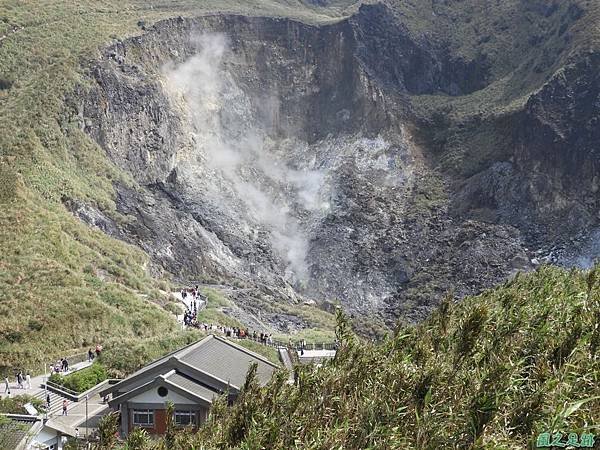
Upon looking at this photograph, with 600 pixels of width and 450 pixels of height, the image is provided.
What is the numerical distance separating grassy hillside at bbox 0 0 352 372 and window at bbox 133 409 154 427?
38.7 ft

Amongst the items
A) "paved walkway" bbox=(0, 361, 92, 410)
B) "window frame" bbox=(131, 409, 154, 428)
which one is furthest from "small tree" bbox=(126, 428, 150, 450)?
"paved walkway" bbox=(0, 361, 92, 410)

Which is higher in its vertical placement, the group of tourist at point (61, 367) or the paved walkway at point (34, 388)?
the group of tourist at point (61, 367)

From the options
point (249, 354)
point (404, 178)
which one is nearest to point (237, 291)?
point (404, 178)

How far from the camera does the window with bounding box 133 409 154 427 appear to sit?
2081 centimetres

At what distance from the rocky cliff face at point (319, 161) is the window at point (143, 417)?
34108 mm

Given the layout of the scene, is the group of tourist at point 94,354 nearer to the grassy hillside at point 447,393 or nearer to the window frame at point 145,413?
the window frame at point 145,413

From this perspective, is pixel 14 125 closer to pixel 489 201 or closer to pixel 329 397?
pixel 489 201

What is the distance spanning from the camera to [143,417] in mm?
20891

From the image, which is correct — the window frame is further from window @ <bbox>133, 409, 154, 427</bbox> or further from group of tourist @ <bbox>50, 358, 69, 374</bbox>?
group of tourist @ <bbox>50, 358, 69, 374</bbox>

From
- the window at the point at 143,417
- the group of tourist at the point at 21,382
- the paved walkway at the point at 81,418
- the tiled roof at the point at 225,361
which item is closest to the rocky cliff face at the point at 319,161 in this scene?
the group of tourist at the point at 21,382

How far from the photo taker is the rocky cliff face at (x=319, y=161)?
206 ft

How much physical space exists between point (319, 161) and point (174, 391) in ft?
193

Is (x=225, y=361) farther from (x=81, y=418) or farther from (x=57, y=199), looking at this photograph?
(x=57, y=199)

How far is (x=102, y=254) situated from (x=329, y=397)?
39785mm
